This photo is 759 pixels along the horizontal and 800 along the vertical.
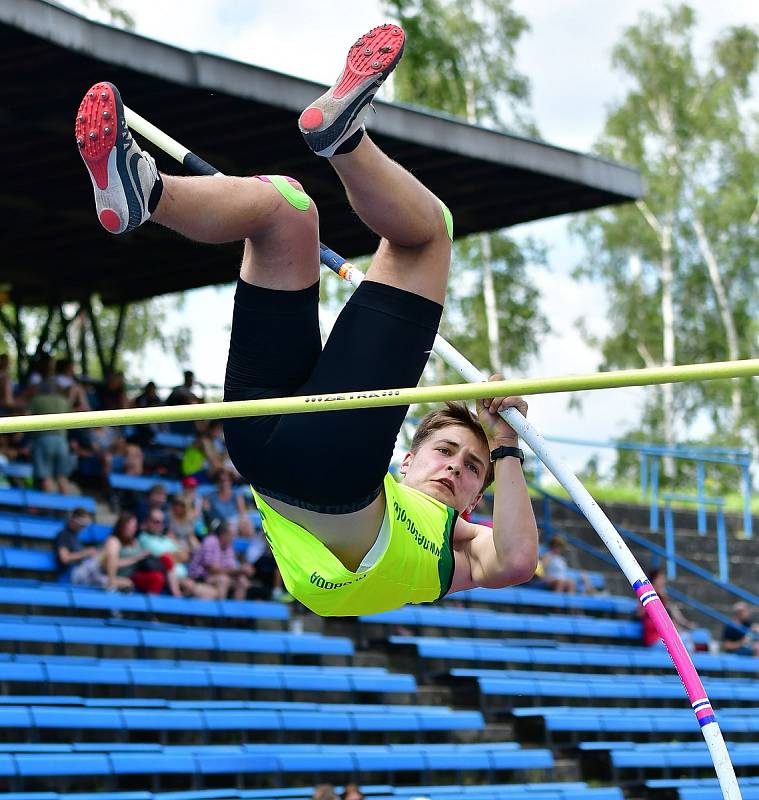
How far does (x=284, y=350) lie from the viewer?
3.46 m

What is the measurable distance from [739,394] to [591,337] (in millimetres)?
3333

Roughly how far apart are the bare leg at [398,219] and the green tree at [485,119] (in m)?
23.6

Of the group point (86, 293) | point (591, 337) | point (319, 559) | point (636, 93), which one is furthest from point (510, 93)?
point (319, 559)

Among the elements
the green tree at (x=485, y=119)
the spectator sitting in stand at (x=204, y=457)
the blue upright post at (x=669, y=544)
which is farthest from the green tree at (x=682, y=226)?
the spectator sitting in stand at (x=204, y=457)

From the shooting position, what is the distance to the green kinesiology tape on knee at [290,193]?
3.29 m

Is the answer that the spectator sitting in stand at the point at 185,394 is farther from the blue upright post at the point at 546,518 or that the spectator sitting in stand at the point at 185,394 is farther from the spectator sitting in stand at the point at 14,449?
the blue upright post at the point at 546,518

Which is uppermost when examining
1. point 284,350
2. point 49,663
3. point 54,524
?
point 284,350

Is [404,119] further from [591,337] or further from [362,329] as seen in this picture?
[591,337]

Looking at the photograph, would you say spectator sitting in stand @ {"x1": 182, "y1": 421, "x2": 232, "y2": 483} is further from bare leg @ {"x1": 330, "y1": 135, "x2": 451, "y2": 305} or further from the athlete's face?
bare leg @ {"x1": 330, "y1": 135, "x2": 451, "y2": 305}

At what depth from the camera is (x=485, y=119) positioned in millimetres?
27875

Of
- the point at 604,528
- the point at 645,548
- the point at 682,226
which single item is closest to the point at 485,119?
the point at 682,226

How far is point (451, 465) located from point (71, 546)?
5.92m

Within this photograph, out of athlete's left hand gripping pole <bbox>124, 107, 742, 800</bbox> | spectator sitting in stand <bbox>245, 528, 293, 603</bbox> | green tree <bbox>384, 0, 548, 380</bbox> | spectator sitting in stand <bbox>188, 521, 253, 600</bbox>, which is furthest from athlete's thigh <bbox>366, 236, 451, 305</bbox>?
green tree <bbox>384, 0, 548, 380</bbox>

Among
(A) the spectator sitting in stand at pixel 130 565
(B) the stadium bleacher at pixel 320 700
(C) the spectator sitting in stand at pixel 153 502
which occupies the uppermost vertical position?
(C) the spectator sitting in stand at pixel 153 502
